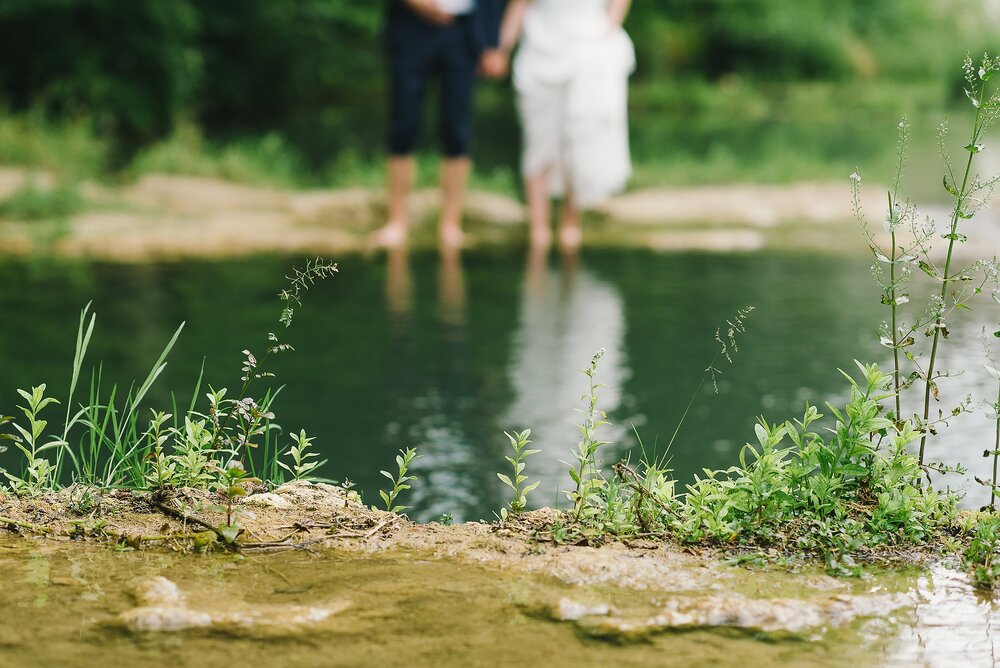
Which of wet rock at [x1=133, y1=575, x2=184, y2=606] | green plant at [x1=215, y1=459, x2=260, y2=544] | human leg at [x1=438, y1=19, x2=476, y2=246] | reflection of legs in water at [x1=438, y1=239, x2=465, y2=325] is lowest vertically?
reflection of legs in water at [x1=438, y1=239, x2=465, y2=325]

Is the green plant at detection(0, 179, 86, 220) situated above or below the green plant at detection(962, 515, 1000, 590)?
above

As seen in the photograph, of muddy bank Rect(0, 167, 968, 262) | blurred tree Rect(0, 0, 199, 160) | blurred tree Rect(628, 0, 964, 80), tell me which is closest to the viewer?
muddy bank Rect(0, 167, 968, 262)

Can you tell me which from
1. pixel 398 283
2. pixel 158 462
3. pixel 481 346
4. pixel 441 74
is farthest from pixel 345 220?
pixel 158 462

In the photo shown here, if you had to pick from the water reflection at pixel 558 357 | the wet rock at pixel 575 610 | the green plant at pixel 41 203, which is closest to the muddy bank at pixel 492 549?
the wet rock at pixel 575 610

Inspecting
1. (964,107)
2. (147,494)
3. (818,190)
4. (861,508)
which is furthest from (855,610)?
(964,107)

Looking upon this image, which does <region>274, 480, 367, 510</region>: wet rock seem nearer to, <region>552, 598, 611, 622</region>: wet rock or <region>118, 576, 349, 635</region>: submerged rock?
<region>118, 576, 349, 635</region>: submerged rock

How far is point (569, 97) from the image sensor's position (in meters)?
9.02

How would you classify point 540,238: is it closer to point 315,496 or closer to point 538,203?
point 538,203

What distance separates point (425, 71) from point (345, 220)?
1.30 metres

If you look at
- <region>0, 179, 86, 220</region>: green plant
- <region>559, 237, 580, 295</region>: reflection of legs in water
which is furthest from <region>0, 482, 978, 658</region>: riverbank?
<region>0, 179, 86, 220</region>: green plant

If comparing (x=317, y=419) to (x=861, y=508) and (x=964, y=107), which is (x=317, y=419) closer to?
(x=861, y=508)

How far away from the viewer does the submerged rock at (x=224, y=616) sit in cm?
226

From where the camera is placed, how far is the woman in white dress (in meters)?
8.88

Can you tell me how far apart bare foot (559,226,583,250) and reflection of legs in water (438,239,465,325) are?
746mm
